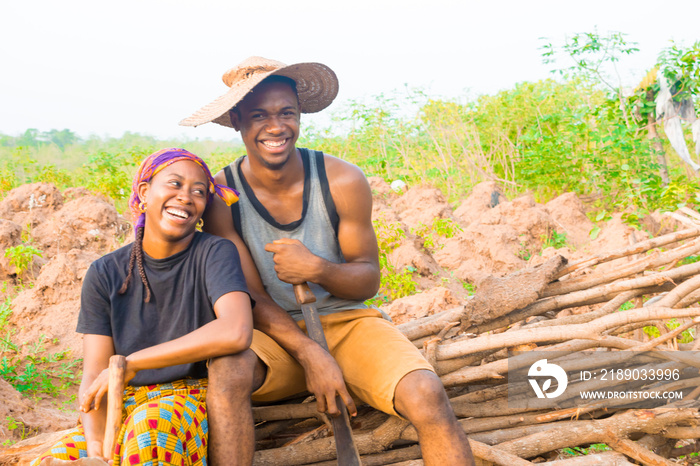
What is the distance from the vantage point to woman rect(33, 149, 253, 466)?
2.06 metres

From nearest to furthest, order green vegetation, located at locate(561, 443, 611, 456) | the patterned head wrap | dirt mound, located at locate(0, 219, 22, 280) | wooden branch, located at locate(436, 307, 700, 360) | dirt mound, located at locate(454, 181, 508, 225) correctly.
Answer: the patterned head wrap, wooden branch, located at locate(436, 307, 700, 360), green vegetation, located at locate(561, 443, 611, 456), dirt mound, located at locate(0, 219, 22, 280), dirt mound, located at locate(454, 181, 508, 225)

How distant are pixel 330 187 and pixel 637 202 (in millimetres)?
3831

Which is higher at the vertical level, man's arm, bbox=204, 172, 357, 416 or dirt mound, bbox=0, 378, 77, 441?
man's arm, bbox=204, 172, 357, 416

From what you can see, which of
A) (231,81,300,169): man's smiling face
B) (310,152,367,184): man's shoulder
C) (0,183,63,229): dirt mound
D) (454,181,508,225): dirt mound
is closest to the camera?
(231,81,300,169): man's smiling face

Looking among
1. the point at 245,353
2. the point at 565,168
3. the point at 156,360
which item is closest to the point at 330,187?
the point at 245,353

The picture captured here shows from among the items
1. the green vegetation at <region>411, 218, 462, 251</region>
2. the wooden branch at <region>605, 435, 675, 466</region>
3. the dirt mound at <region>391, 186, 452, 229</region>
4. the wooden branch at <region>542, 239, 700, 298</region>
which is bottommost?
the wooden branch at <region>605, 435, 675, 466</region>

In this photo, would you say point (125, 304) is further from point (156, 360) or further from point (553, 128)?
point (553, 128)

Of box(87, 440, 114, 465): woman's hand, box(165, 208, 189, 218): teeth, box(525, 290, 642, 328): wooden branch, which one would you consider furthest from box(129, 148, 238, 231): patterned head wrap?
box(525, 290, 642, 328): wooden branch

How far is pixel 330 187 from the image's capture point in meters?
2.73

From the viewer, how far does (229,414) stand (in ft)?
6.68

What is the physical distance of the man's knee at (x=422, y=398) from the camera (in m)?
2.09

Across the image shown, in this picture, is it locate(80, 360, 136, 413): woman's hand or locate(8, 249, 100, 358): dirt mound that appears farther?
locate(8, 249, 100, 358): dirt mound

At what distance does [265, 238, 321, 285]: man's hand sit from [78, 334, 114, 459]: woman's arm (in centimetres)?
70

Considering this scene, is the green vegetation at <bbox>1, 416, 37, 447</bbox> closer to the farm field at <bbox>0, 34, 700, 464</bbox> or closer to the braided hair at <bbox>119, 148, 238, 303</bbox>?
the farm field at <bbox>0, 34, 700, 464</bbox>
